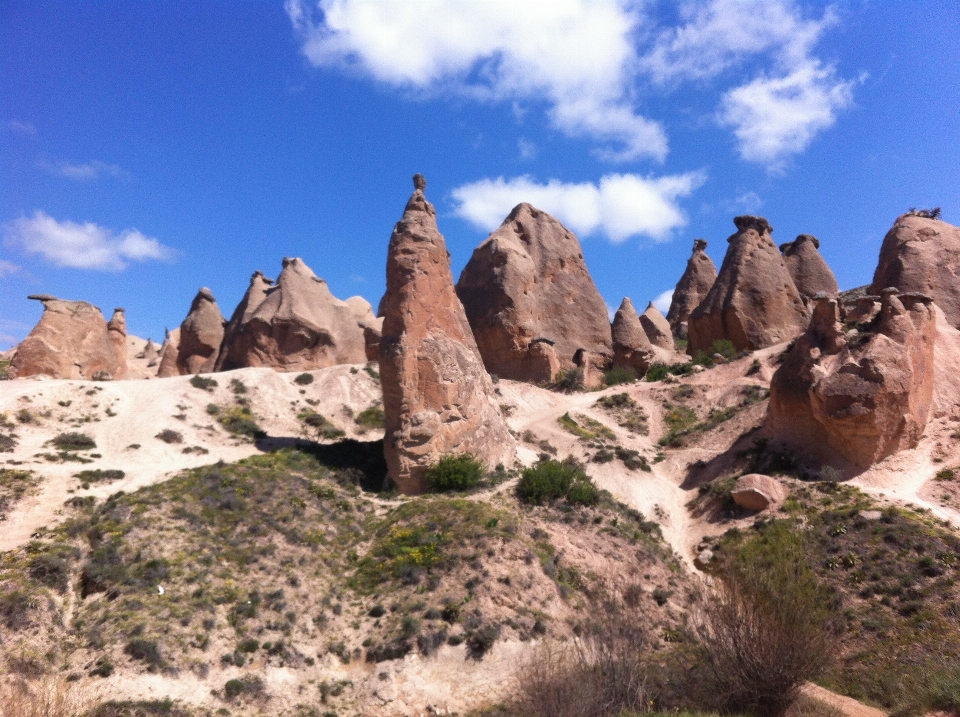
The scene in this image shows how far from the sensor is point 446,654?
655 inches

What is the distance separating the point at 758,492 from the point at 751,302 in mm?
19187

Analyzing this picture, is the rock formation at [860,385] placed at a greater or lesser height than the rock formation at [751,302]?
lesser

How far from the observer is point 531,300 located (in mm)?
41094

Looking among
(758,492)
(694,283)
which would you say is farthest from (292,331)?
(694,283)

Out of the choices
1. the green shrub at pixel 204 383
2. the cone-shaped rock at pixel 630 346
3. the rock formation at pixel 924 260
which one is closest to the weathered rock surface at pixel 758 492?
the rock formation at pixel 924 260

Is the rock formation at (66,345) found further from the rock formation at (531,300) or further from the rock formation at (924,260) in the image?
the rock formation at (924,260)

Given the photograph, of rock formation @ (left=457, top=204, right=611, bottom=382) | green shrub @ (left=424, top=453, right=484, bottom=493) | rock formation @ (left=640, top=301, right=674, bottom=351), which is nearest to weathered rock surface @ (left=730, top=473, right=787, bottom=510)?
green shrub @ (left=424, top=453, right=484, bottom=493)

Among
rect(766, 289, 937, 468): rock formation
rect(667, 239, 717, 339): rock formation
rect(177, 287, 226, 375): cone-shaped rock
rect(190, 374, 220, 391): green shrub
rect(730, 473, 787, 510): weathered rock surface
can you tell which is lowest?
rect(730, 473, 787, 510): weathered rock surface

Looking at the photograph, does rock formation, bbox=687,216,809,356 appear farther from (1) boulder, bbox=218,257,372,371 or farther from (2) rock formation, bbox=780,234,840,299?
(1) boulder, bbox=218,257,372,371

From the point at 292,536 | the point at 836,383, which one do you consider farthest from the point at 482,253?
the point at 292,536

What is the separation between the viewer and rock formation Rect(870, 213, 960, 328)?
36.1 meters

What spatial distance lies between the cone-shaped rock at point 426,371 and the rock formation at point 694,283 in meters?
37.0

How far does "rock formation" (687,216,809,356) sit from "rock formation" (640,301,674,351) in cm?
819

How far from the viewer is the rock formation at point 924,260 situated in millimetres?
36062
